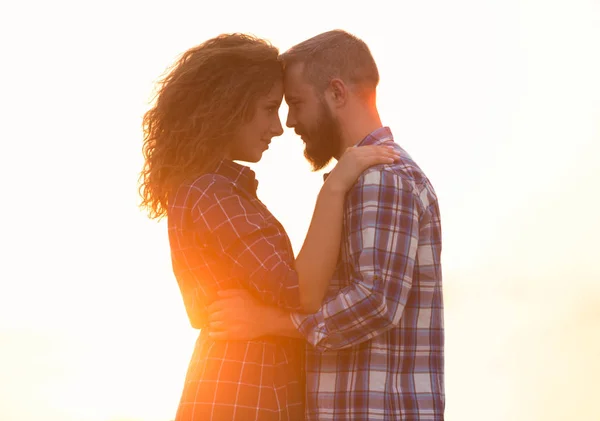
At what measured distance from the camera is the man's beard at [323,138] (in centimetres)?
410

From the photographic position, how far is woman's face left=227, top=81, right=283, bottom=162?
405 cm

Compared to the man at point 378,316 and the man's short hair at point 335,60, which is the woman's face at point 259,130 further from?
the man at point 378,316

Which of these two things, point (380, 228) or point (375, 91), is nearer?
point (380, 228)

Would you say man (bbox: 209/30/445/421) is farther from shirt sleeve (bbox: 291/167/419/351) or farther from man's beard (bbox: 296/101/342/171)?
man's beard (bbox: 296/101/342/171)

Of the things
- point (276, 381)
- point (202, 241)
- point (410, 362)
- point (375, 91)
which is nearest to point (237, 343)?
point (276, 381)

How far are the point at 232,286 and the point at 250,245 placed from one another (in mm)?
248

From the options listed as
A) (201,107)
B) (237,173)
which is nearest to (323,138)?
(237,173)

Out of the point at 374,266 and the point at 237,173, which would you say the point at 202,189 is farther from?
the point at 374,266

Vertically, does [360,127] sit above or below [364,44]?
below

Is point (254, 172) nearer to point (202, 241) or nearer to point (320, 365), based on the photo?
point (202, 241)

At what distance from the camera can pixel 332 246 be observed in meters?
3.57

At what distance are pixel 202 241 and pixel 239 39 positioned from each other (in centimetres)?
118

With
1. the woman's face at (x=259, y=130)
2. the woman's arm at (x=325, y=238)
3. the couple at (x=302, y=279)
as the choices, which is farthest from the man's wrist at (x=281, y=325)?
the woman's face at (x=259, y=130)

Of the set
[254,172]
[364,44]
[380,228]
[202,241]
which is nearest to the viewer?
[380,228]
